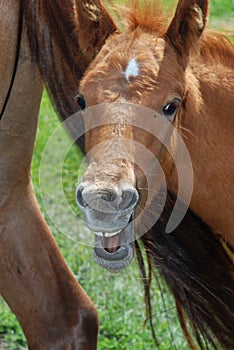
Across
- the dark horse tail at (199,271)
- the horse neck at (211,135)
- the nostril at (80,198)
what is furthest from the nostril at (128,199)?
the dark horse tail at (199,271)

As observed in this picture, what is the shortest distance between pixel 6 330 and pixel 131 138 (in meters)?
2.25

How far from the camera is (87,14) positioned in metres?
4.46

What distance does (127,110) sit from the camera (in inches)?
161

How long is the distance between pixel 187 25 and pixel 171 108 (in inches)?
15.4

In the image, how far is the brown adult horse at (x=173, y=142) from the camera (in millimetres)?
4023

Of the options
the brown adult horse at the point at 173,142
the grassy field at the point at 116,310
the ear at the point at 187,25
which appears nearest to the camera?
the brown adult horse at the point at 173,142

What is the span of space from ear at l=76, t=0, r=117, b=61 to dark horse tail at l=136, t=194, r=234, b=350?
0.94 meters

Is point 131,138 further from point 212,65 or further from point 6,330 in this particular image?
point 6,330

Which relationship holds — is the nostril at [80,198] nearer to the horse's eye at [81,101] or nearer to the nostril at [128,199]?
the nostril at [128,199]

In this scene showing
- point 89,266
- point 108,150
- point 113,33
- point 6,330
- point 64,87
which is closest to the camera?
point 108,150

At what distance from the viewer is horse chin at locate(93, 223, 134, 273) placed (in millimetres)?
4098

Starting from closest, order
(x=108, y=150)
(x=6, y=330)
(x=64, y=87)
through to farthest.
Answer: (x=108, y=150)
(x=64, y=87)
(x=6, y=330)

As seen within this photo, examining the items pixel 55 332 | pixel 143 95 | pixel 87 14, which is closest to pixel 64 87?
pixel 87 14

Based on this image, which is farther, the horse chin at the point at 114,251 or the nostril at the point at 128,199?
the horse chin at the point at 114,251
